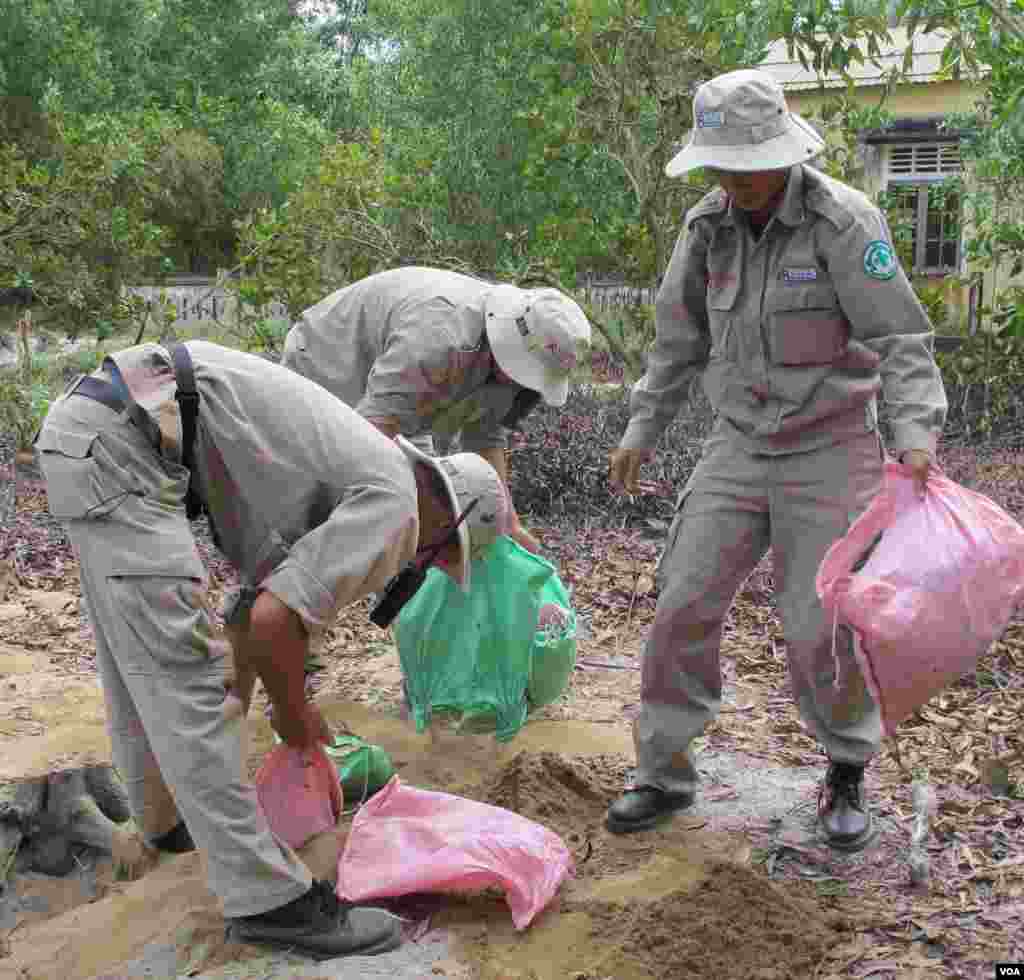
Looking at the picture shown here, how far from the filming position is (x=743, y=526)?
3424mm

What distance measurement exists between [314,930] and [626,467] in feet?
5.12

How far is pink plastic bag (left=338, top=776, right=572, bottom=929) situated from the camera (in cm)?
297

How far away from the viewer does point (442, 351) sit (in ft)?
13.1

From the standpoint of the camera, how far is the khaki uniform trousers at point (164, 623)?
8.68ft

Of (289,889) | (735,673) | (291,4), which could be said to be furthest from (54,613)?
(291,4)

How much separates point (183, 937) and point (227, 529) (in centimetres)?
92

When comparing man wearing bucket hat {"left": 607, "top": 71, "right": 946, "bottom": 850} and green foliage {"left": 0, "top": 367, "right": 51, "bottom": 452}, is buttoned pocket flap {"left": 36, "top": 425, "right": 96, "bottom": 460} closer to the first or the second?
man wearing bucket hat {"left": 607, "top": 71, "right": 946, "bottom": 850}

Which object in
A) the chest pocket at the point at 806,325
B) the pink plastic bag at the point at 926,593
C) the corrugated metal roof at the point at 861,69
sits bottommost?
the pink plastic bag at the point at 926,593

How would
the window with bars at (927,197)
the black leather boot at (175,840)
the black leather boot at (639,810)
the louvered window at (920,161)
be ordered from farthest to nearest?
1. the louvered window at (920,161)
2. the window with bars at (927,197)
3. the black leather boot at (639,810)
4. the black leather boot at (175,840)

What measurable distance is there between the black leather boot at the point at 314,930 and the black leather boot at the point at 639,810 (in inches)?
33.0

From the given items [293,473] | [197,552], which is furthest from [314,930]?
[293,473]

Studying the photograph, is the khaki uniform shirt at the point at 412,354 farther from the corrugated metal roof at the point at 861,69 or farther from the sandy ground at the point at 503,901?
the corrugated metal roof at the point at 861,69

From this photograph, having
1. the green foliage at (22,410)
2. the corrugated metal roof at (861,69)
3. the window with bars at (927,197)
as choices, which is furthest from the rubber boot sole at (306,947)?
the window with bars at (927,197)

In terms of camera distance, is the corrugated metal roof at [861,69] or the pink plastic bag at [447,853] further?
the corrugated metal roof at [861,69]
